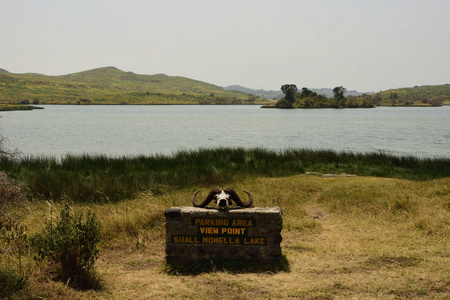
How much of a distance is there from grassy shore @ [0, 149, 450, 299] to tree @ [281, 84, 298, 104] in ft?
455

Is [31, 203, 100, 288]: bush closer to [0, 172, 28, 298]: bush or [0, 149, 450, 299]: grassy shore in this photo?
[0, 149, 450, 299]: grassy shore

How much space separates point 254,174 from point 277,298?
46.8 ft

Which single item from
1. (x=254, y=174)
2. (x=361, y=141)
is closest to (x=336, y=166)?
(x=254, y=174)

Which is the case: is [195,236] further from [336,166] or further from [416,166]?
[416,166]

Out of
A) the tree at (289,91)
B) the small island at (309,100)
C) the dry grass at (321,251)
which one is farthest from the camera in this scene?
the small island at (309,100)

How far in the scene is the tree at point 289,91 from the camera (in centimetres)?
15675

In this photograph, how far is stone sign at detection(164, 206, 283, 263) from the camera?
8.73m

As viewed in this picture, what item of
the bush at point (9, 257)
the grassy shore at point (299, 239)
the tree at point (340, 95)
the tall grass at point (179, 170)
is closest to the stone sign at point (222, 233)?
the grassy shore at point (299, 239)

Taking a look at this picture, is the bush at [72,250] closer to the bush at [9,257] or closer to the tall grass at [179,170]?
the bush at [9,257]

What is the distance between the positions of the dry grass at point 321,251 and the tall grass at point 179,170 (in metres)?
1.90

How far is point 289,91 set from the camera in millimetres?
161125

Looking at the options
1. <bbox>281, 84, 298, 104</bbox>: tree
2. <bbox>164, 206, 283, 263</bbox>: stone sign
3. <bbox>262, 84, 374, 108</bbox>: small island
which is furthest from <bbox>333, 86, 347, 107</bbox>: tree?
<bbox>164, 206, 283, 263</bbox>: stone sign

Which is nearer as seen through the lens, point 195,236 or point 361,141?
point 195,236

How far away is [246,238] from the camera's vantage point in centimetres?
883
